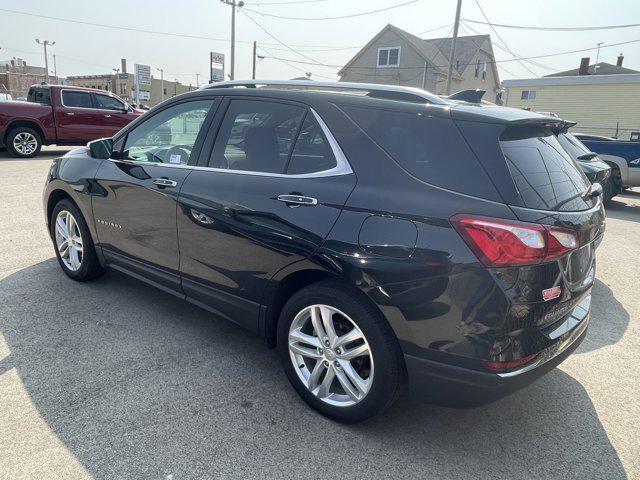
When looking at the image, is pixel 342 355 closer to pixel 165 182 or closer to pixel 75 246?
pixel 165 182

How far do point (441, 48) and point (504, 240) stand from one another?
41951 mm

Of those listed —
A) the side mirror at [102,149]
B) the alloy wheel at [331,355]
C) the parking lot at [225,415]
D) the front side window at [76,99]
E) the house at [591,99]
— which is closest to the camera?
the parking lot at [225,415]

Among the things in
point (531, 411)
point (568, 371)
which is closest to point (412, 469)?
point (531, 411)

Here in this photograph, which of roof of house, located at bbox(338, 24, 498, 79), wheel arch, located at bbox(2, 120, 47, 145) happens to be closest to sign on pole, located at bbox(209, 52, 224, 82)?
roof of house, located at bbox(338, 24, 498, 79)

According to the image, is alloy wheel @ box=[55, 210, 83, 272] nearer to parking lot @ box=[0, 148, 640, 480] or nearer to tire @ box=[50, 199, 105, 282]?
tire @ box=[50, 199, 105, 282]

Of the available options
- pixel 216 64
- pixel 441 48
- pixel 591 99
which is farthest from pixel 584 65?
pixel 216 64

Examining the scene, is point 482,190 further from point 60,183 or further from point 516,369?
point 60,183

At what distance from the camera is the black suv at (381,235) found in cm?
211

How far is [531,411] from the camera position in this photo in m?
2.81

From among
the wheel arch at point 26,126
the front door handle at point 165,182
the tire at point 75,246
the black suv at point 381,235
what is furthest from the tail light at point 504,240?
the wheel arch at point 26,126

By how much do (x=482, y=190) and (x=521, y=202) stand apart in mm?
181

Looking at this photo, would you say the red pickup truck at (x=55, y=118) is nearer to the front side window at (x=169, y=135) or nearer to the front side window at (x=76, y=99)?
A: the front side window at (x=76, y=99)

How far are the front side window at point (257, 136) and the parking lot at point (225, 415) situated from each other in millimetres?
1348

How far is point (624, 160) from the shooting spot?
10031 mm
